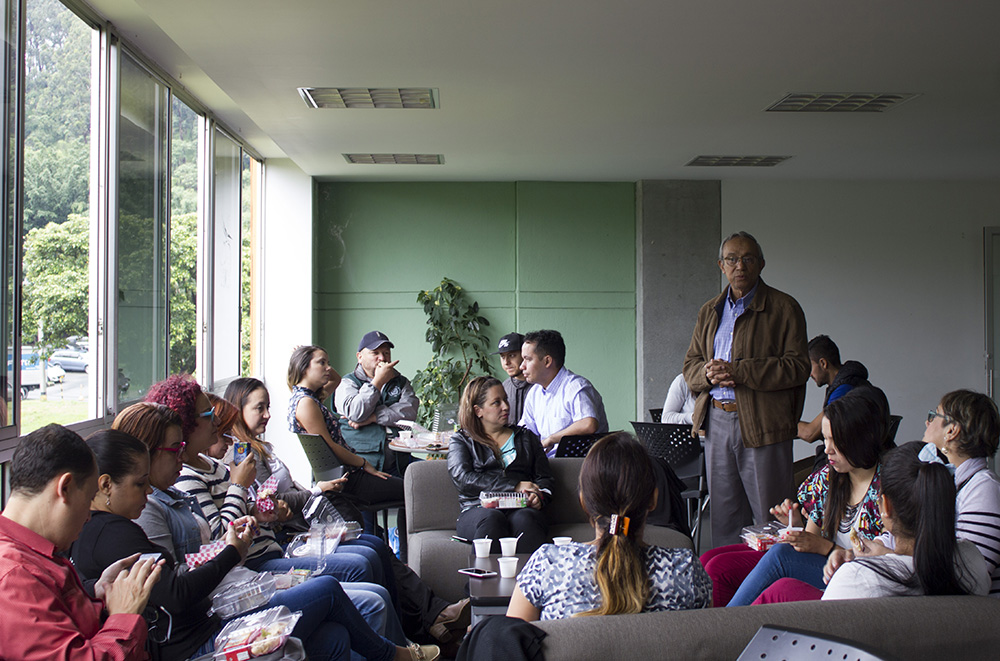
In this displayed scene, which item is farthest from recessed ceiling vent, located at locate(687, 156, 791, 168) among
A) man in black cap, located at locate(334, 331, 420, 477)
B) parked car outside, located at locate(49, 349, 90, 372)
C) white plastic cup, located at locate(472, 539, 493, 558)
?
parked car outside, located at locate(49, 349, 90, 372)

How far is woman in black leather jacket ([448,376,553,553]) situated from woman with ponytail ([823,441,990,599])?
79.4 inches

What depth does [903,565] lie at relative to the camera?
215 centimetres

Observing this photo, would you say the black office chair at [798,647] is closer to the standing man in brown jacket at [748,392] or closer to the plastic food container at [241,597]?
the plastic food container at [241,597]

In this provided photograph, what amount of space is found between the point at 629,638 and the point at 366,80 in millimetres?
3808

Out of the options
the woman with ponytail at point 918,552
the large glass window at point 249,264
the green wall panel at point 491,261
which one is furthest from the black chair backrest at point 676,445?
the large glass window at point 249,264

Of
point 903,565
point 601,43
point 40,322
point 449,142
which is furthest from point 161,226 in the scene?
point 903,565

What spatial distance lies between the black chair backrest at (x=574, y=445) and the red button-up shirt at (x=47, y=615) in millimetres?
3024

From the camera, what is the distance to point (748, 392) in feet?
12.9

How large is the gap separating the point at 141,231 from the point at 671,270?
4.79 metres

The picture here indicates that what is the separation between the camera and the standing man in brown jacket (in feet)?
12.8

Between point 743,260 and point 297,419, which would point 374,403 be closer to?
point 297,419

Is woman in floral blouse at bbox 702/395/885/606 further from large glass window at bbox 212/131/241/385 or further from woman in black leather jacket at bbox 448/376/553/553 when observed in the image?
large glass window at bbox 212/131/241/385

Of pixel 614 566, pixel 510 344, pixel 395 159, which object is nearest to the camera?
pixel 614 566

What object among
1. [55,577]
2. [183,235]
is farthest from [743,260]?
[183,235]
